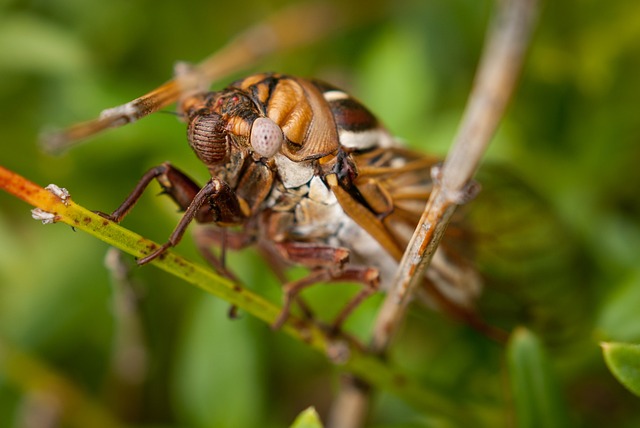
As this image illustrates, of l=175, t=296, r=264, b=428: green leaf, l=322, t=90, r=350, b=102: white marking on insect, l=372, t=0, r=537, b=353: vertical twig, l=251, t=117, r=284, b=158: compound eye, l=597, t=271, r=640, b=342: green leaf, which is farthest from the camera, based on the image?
l=175, t=296, r=264, b=428: green leaf

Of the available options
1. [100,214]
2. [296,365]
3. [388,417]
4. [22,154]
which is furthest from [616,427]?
[22,154]

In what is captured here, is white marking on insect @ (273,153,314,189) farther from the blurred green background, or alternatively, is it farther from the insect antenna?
the blurred green background

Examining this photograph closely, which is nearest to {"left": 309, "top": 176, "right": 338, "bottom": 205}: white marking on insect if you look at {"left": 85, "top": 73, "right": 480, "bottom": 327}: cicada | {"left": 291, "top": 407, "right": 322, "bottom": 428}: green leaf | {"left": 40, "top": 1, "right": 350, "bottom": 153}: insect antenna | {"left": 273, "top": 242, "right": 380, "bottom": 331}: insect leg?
{"left": 85, "top": 73, "right": 480, "bottom": 327}: cicada

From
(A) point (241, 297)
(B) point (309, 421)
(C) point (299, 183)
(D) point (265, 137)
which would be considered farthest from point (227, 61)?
(B) point (309, 421)

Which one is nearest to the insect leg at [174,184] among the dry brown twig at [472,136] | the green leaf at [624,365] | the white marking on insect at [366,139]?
the white marking on insect at [366,139]

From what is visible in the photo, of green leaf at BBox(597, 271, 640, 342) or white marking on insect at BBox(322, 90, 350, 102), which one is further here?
green leaf at BBox(597, 271, 640, 342)

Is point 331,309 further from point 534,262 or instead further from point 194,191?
point 194,191

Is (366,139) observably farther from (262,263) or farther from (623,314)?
(623,314)
